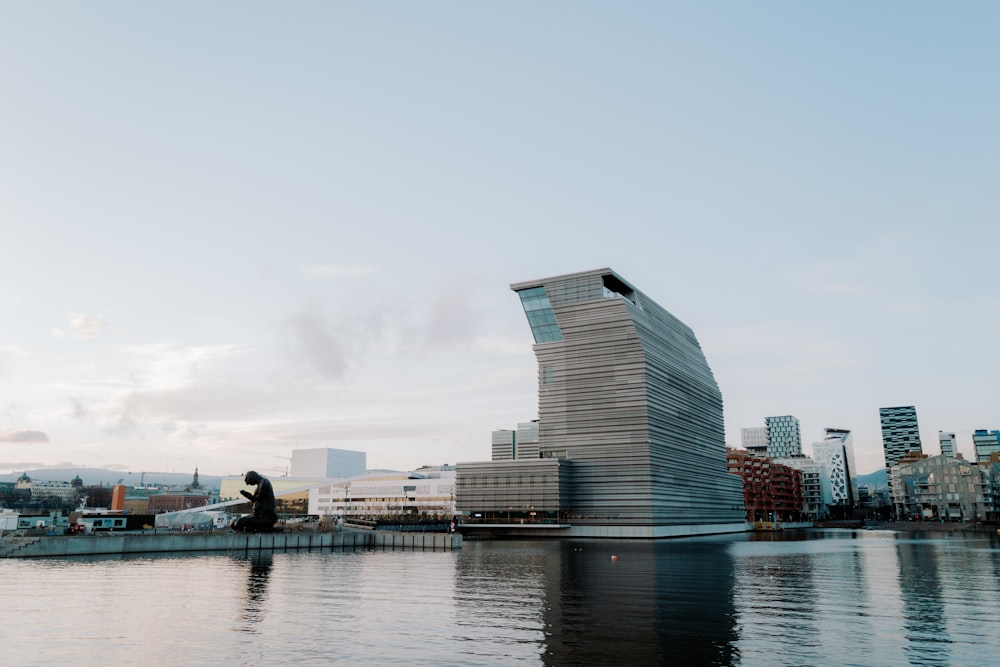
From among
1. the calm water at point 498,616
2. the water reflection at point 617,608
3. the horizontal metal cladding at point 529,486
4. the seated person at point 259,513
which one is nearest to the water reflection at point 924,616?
the calm water at point 498,616

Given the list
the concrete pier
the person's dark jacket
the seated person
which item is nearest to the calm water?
the concrete pier

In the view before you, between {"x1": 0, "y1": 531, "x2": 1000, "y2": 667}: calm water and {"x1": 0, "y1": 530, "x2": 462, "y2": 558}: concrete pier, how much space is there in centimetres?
1673

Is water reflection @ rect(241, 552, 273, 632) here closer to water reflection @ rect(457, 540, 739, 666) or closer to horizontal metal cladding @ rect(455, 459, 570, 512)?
water reflection @ rect(457, 540, 739, 666)

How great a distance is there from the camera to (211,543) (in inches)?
4338

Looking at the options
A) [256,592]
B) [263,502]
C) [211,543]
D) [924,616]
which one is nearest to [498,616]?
[256,592]

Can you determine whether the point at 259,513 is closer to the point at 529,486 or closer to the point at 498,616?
the point at 498,616

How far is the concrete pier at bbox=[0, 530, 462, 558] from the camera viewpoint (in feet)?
309

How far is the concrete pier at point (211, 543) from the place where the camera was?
94.1 m

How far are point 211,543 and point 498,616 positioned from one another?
82931 millimetres

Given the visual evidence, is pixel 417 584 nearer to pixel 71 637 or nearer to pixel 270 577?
pixel 270 577

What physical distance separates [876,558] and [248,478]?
329 feet

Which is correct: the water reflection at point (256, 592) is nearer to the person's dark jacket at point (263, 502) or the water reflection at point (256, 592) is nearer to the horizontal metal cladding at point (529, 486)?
the person's dark jacket at point (263, 502)

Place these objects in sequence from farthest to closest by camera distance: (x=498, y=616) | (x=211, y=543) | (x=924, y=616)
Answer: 1. (x=211, y=543)
2. (x=924, y=616)
3. (x=498, y=616)

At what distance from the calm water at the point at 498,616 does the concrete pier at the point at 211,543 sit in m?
16.7
